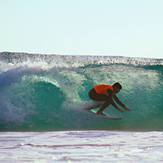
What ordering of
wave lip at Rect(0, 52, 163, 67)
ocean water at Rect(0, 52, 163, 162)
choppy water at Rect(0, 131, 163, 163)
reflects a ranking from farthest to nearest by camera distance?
1. wave lip at Rect(0, 52, 163, 67)
2. ocean water at Rect(0, 52, 163, 162)
3. choppy water at Rect(0, 131, 163, 163)

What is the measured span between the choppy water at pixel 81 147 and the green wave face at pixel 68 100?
0.49 ft

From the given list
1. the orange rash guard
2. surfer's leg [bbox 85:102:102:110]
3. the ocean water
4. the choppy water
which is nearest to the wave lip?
the ocean water

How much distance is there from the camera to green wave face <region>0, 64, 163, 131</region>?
14.2ft

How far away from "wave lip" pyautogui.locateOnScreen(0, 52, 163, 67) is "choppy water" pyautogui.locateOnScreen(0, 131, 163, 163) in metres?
0.70

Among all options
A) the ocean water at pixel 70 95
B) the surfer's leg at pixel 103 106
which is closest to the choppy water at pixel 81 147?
the ocean water at pixel 70 95

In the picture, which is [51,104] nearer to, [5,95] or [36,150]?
[5,95]

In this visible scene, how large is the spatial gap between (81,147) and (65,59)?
1.29 meters

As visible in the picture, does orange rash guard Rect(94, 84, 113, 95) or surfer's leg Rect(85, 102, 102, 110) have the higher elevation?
orange rash guard Rect(94, 84, 113, 95)

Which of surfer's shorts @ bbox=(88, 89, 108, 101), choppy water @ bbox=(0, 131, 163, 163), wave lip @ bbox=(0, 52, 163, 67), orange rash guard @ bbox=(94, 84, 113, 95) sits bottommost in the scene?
choppy water @ bbox=(0, 131, 163, 163)

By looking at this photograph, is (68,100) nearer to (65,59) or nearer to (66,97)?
(66,97)

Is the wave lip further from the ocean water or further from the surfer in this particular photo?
the surfer

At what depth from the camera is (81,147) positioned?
11.1ft

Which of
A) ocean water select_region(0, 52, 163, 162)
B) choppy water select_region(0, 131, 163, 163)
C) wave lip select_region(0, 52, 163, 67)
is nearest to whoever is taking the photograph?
choppy water select_region(0, 131, 163, 163)

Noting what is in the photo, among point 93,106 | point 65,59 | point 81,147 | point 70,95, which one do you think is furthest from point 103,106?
point 81,147
